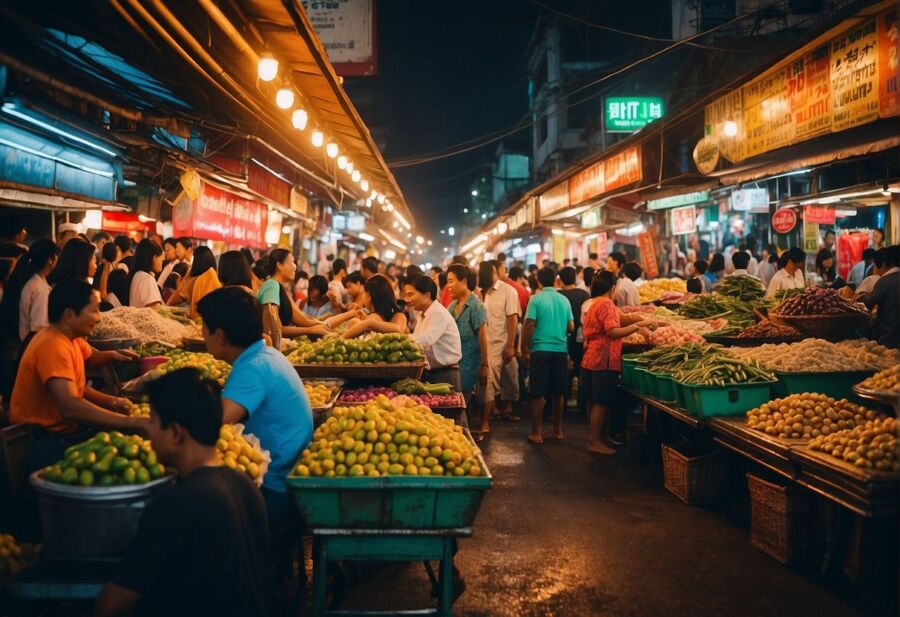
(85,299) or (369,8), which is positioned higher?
(369,8)

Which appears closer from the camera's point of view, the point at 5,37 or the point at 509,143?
the point at 5,37

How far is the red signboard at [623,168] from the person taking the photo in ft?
39.6

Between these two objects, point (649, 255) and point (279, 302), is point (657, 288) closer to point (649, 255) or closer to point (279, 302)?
point (649, 255)

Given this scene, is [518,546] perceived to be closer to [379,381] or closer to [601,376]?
[379,381]

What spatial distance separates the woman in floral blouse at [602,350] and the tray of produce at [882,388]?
3.45m

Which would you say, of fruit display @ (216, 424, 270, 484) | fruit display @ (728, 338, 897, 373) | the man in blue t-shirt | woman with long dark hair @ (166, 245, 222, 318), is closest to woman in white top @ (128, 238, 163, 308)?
woman with long dark hair @ (166, 245, 222, 318)

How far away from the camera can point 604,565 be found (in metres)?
5.29

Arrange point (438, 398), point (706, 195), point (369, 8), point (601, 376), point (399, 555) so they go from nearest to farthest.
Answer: point (399, 555) < point (438, 398) < point (601, 376) < point (369, 8) < point (706, 195)

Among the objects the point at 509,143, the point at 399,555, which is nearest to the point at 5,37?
the point at 399,555

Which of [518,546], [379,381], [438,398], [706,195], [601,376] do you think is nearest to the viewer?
[518,546]

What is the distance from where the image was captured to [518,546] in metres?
5.68

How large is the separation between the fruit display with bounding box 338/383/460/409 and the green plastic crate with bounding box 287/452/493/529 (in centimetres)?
238

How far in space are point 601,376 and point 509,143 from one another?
67.7 meters

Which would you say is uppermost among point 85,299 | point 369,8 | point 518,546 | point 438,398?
point 369,8
